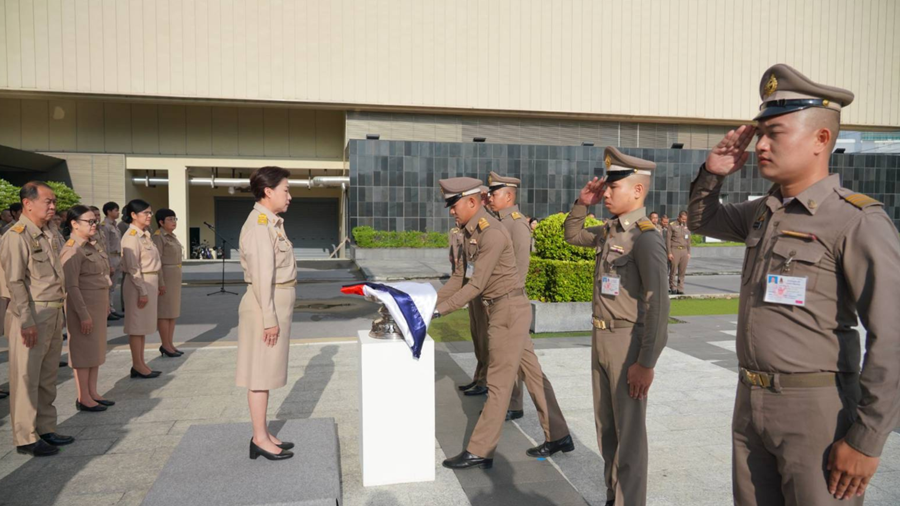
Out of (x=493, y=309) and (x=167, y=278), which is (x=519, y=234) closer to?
(x=493, y=309)

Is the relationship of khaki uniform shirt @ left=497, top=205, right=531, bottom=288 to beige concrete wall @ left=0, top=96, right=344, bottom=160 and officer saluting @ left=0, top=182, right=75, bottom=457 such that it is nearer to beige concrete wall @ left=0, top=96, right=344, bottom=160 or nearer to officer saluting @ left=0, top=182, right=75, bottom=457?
officer saluting @ left=0, top=182, right=75, bottom=457

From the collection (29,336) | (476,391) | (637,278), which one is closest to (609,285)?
(637,278)

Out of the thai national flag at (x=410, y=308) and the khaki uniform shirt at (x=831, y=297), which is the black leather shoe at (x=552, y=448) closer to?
the thai national flag at (x=410, y=308)

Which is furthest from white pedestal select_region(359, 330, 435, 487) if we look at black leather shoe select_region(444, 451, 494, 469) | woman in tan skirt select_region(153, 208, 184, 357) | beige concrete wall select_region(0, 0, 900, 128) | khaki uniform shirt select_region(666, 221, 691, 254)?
beige concrete wall select_region(0, 0, 900, 128)

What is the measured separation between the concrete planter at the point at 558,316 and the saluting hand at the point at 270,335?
5.59m

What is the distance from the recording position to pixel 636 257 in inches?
125

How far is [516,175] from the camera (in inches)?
1125

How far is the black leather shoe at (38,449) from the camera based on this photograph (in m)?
4.30

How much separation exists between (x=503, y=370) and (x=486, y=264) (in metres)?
0.78

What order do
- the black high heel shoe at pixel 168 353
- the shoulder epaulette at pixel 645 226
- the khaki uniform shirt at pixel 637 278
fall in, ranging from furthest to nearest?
the black high heel shoe at pixel 168 353
the shoulder epaulette at pixel 645 226
the khaki uniform shirt at pixel 637 278

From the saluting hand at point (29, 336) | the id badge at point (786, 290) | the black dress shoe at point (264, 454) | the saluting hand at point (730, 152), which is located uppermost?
the saluting hand at point (730, 152)

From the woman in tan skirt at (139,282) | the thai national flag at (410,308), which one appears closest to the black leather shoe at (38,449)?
the woman in tan skirt at (139,282)

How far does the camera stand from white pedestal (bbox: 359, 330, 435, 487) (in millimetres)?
3747

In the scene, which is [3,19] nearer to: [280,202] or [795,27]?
[280,202]
